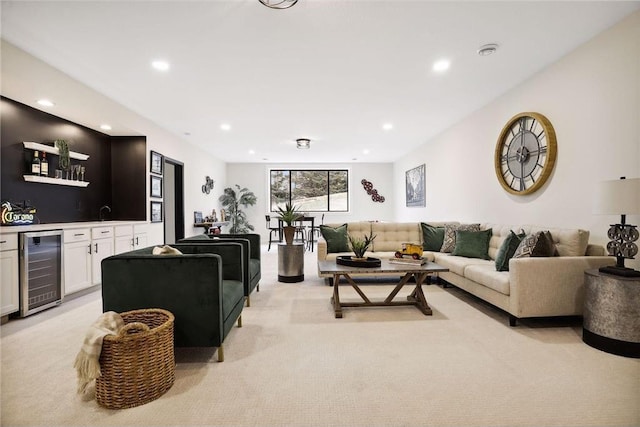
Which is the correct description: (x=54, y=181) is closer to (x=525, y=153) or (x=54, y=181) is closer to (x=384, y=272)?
(x=384, y=272)

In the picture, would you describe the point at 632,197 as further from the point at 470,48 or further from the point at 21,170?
the point at 21,170

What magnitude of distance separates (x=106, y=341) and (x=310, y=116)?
4.35 metres

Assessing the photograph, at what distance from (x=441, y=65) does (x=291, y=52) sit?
63.5 inches

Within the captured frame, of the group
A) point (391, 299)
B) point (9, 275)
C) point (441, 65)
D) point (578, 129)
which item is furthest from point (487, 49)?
point (9, 275)

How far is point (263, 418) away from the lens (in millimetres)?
1573

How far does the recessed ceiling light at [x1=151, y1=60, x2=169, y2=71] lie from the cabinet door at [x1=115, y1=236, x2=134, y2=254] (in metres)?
2.43

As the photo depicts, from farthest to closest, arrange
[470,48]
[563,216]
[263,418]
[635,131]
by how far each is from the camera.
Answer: [563,216] < [470,48] < [635,131] < [263,418]

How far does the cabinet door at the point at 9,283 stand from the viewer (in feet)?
9.37

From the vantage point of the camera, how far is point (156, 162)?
5734 mm

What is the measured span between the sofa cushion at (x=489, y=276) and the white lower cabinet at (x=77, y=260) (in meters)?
4.49

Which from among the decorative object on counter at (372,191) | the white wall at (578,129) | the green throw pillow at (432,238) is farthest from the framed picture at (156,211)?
the decorative object on counter at (372,191)

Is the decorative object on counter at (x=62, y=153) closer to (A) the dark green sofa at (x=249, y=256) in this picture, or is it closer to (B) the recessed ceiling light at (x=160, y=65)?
(B) the recessed ceiling light at (x=160, y=65)

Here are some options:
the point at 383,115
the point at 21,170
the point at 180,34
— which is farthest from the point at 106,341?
the point at 383,115

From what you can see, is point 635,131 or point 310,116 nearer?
point 635,131
